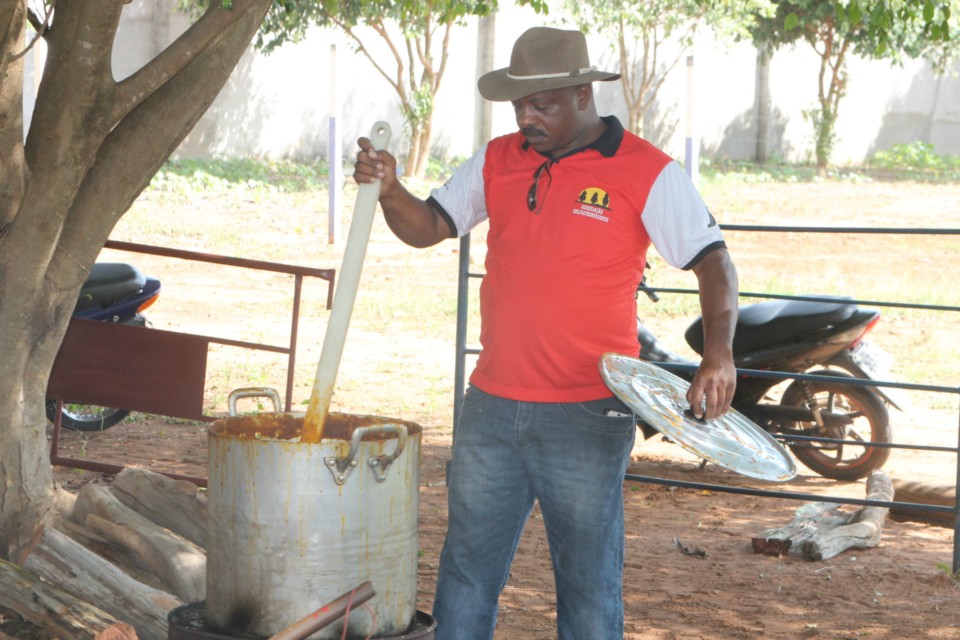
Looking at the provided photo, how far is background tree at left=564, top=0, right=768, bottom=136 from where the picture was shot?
65.7 feet

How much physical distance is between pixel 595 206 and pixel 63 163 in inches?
71.8

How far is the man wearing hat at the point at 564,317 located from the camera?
3180 millimetres

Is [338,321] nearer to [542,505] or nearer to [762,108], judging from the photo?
[542,505]

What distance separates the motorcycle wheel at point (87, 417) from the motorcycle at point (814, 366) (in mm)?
3099

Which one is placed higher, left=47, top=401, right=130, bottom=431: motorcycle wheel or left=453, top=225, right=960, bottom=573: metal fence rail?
left=453, top=225, right=960, bottom=573: metal fence rail

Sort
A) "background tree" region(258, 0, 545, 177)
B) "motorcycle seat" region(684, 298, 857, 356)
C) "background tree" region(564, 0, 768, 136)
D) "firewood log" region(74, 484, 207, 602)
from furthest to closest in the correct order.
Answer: "background tree" region(564, 0, 768, 136), "background tree" region(258, 0, 545, 177), "motorcycle seat" region(684, 298, 857, 356), "firewood log" region(74, 484, 207, 602)

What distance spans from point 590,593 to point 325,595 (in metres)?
0.74

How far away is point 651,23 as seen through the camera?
67.6 ft

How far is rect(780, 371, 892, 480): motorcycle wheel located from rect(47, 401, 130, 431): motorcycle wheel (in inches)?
151

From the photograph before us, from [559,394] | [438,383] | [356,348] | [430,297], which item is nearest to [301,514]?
[559,394]

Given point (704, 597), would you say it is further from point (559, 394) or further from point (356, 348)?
point (356, 348)

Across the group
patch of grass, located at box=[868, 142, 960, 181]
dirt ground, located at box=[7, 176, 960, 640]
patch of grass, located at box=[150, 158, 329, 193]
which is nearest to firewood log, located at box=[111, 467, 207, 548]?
dirt ground, located at box=[7, 176, 960, 640]

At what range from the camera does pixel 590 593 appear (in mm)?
3229

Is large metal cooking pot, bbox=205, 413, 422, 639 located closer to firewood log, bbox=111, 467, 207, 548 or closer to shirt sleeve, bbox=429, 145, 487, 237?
shirt sleeve, bbox=429, 145, 487, 237
